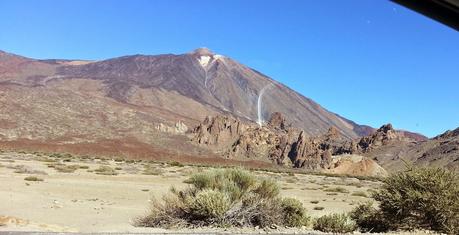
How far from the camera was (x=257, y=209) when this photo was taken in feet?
45.7

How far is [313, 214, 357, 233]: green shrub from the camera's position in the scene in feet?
45.4

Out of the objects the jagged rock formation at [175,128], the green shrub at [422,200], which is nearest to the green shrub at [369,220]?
the green shrub at [422,200]

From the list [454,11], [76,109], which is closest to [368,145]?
[76,109]

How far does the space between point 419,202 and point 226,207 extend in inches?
191

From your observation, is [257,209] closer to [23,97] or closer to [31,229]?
[31,229]

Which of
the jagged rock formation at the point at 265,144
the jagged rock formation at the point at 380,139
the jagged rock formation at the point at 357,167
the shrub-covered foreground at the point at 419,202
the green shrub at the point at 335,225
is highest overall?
the jagged rock formation at the point at 380,139

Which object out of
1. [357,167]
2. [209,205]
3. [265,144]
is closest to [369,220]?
[209,205]

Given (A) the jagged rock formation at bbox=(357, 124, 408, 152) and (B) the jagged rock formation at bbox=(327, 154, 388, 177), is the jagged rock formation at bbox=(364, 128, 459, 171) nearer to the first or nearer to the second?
(A) the jagged rock formation at bbox=(357, 124, 408, 152)

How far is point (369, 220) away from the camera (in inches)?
591

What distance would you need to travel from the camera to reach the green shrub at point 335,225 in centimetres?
1385

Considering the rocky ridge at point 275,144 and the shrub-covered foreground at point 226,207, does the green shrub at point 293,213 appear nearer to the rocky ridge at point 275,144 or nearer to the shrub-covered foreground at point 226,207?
the shrub-covered foreground at point 226,207

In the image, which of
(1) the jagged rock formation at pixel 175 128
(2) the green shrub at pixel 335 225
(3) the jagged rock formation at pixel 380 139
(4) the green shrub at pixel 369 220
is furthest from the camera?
(1) the jagged rock formation at pixel 175 128

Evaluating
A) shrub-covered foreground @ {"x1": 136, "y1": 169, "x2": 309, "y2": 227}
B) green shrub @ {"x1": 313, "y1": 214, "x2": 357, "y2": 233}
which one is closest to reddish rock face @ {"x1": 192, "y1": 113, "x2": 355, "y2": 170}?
shrub-covered foreground @ {"x1": 136, "y1": 169, "x2": 309, "y2": 227}

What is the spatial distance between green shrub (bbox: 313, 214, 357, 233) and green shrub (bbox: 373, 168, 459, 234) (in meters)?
1.10
